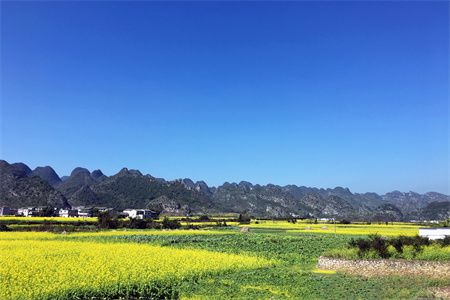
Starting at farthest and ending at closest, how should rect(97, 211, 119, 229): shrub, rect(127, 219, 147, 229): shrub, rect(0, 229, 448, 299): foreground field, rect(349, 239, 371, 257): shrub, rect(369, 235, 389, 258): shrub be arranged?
1. rect(127, 219, 147, 229): shrub
2. rect(97, 211, 119, 229): shrub
3. rect(349, 239, 371, 257): shrub
4. rect(369, 235, 389, 258): shrub
5. rect(0, 229, 448, 299): foreground field

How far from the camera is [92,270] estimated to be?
2211cm

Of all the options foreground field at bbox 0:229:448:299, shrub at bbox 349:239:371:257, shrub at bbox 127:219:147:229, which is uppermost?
shrub at bbox 349:239:371:257

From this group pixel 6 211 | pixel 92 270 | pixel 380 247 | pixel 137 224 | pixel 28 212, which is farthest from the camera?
pixel 6 211

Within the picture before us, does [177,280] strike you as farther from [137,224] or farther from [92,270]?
[137,224]

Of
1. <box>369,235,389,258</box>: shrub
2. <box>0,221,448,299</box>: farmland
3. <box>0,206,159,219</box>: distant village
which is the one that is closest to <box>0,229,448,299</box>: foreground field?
<box>0,221,448,299</box>: farmland

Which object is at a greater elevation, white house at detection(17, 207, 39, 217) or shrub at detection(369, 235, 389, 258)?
shrub at detection(369, 235, 389, 258)

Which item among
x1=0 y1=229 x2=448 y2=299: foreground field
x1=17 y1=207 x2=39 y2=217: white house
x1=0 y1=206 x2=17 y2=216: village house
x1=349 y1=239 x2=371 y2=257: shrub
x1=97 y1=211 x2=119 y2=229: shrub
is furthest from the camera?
x1=0 y1=206 x2=17 y2=216: village house

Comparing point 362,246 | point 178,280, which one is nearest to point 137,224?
point 362,246

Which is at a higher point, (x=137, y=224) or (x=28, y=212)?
(x=28, y=212)

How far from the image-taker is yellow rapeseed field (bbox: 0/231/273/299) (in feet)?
58.7

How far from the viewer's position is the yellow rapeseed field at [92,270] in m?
17.9

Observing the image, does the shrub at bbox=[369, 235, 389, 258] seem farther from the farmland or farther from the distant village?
the distant village

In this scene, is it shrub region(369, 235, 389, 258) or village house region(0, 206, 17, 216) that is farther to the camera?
village house region(0, 206, 17, 216)

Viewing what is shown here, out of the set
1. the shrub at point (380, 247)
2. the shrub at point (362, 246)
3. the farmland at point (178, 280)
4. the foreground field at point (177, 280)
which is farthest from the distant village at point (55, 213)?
the shrub at point (380, 247)
